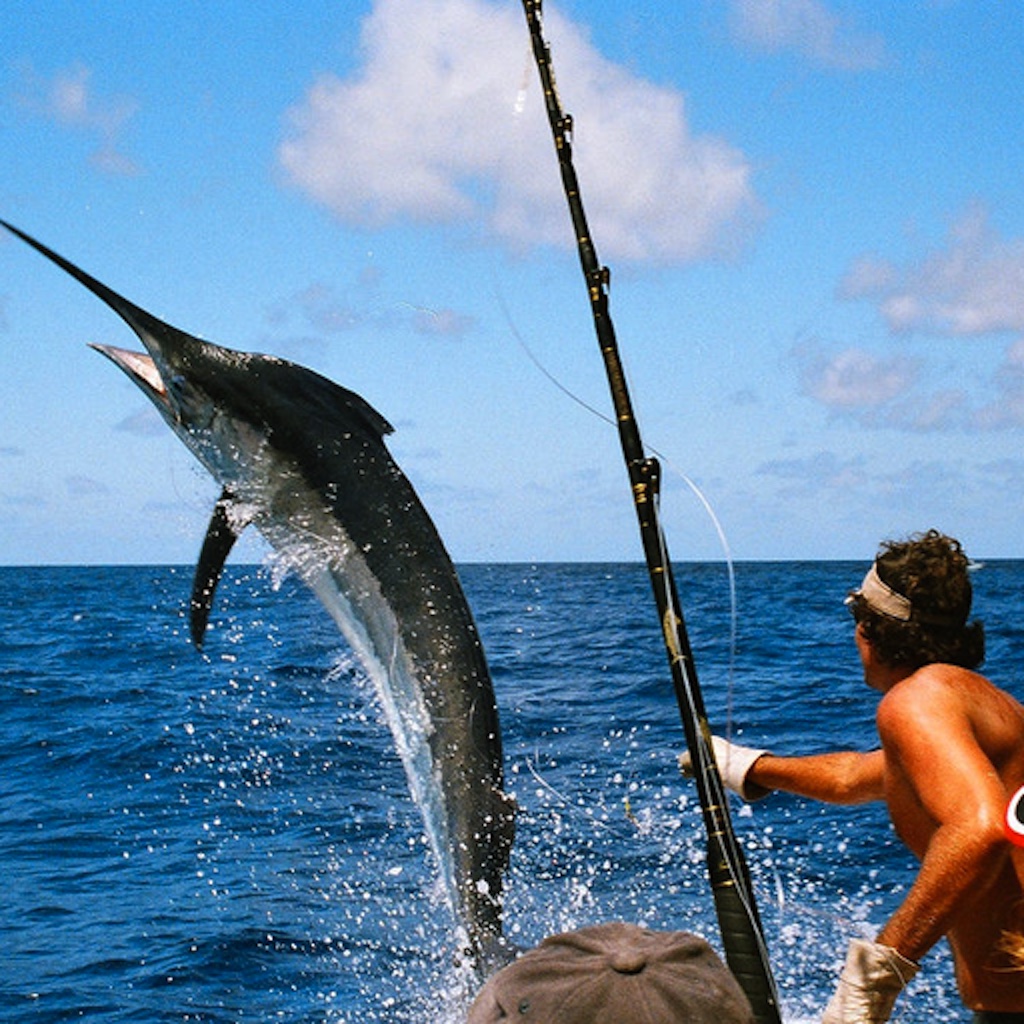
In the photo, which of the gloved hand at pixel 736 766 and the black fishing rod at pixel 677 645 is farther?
the gloved hand at pixel 736 766

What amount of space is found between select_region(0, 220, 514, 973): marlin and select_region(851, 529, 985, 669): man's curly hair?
1169 millimetres

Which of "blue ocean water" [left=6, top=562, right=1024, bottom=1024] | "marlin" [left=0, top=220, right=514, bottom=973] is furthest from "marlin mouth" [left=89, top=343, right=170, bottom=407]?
"blue ocean water" [left=6, top=562, right=1024, bottom=1024]

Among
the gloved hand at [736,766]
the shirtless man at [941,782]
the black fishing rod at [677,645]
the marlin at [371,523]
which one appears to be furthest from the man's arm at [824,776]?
the marlin at [371,523]

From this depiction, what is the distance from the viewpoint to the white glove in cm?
328

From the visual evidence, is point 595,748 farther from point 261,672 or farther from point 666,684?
point 261,672

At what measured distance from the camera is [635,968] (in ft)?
5.00

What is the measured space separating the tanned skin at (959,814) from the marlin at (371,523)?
46.4 inches

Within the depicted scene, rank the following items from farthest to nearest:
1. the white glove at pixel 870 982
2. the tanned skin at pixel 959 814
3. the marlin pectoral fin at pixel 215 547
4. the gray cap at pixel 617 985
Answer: the marlin pectoral fin at pixel 215 547 → the white glove at pixel 870 982 → the tanned skin at pixel 959 814 → the gray cap at pixel 617 985

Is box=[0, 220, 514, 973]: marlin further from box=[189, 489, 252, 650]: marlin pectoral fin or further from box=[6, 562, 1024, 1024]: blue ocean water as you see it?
box=[6, 562, 1024, 1024]: blue ocean water

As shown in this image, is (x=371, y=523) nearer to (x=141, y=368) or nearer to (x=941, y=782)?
(x=141, y=368)

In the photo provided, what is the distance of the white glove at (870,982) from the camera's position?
328 cm

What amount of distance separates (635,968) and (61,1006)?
565 cm

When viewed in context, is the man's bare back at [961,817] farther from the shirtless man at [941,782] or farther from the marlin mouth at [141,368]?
the marlin mouth at [141,368]

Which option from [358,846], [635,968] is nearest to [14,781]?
[358,846]
